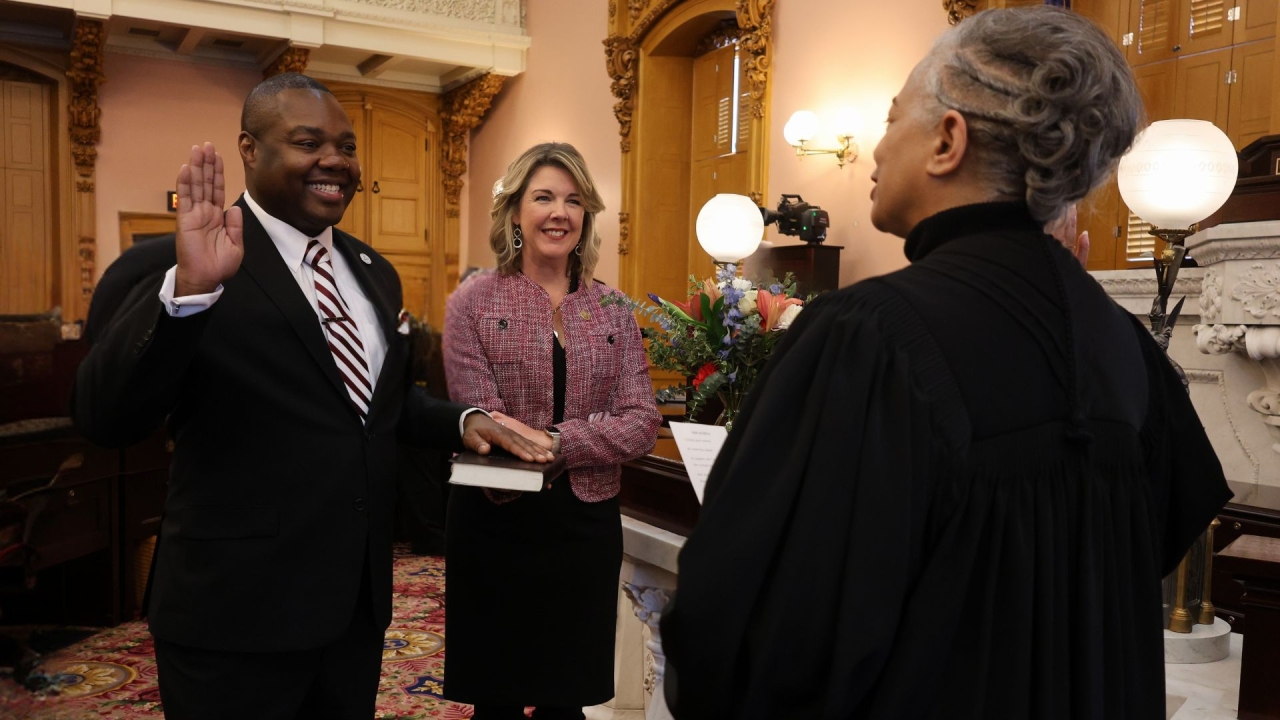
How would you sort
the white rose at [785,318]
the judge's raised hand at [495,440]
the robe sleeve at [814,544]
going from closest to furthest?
the robe sleeve at [814,544] < the judge's raised hand at [495,440] < the white rose at [785,318]

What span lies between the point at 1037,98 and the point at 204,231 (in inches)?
46.7

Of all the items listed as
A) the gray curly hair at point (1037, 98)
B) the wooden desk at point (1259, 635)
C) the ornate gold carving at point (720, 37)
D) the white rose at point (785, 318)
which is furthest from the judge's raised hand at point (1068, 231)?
the ornate gold carving at point (720, 37)

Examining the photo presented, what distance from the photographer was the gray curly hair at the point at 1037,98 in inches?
40.3

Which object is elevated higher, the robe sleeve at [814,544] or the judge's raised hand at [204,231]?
the judge's raised hand at [204,231]

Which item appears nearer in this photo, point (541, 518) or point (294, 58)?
point (541, 518)

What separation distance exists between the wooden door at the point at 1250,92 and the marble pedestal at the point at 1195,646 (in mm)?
4053

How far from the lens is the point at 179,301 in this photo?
1482 millimetres

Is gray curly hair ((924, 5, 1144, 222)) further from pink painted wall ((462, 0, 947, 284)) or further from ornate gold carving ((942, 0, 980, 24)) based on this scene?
ornate gold carving ((942, 0, 980, 24))

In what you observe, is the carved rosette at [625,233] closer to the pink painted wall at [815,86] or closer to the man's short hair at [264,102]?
the pink painted wall at [815,86]

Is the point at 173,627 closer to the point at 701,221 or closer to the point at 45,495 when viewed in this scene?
the point at 45,495

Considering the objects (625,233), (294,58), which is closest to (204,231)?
(625,233)

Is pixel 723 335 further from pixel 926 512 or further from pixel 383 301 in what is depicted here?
pixel 926 512

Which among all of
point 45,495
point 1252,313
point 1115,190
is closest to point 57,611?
point 45,495

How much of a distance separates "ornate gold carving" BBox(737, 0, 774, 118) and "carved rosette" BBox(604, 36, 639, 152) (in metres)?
1.65
